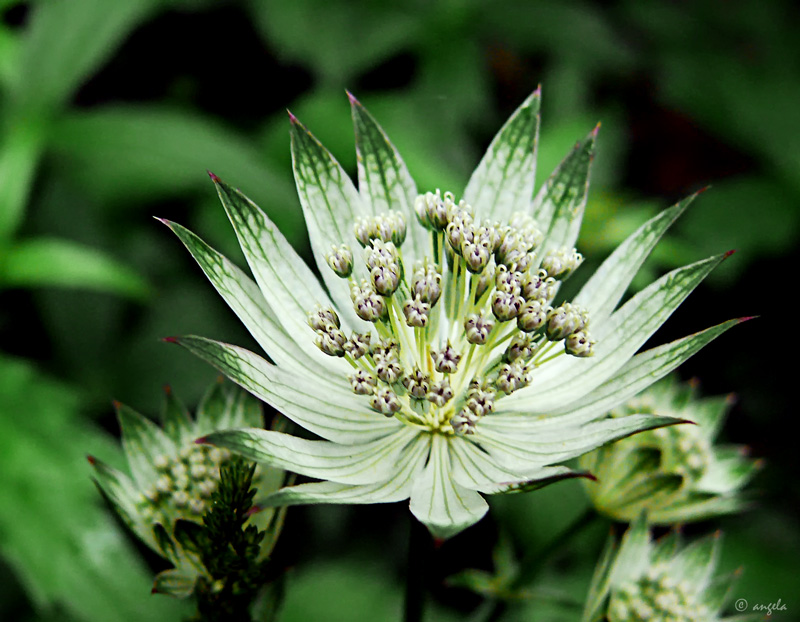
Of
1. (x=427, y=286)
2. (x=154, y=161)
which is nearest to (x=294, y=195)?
(x=154, y=161)

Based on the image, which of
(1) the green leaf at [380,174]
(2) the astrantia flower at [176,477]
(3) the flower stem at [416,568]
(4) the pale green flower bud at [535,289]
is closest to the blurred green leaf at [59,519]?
(2) the astrantia flower at [176,477]

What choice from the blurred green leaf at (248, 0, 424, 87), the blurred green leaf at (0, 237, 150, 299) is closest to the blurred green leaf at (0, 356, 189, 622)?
the blurred green leaf at (0, 237, 150, 299)

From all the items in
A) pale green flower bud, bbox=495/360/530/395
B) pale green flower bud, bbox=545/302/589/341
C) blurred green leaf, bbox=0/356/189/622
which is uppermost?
pale green flower bud, bbox=545/302/589/341

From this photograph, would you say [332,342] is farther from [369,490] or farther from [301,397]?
[369,490]

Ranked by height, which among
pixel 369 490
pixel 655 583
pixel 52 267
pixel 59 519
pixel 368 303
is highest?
pixel 52 267

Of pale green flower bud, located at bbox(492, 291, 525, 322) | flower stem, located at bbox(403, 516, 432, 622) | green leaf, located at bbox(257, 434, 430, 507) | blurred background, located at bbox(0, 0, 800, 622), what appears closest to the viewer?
green leaf, located at bbox(257, 434, 430, 507)

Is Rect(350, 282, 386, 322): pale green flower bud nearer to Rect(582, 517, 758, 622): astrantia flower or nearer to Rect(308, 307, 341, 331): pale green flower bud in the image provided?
Rect(308, 307, 341, 331): pale green flower bud

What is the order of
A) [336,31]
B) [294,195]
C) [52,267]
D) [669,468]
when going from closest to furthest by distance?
[669,468] → [52,267] → [294,195] → [336,31]

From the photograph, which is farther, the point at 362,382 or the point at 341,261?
the point at 341,261
